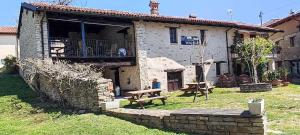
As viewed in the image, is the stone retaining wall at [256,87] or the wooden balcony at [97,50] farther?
the stone retaining wall at [256,87]

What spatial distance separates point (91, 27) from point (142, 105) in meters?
10.6

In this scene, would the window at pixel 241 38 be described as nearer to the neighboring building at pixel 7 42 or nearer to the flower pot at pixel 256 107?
the flower pot at pixel 256 107

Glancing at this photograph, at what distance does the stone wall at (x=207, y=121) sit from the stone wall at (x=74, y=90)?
1.91m

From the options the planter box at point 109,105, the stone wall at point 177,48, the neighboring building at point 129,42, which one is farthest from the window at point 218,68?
the planter box at point 109,105

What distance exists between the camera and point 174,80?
22234mm

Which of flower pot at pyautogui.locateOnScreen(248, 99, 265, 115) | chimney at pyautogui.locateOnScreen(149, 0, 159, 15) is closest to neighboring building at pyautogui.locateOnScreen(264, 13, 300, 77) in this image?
chimney at pyautogui.locateOnScreen(149, 0, 159, 15)

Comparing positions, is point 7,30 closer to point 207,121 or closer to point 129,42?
point 129,42

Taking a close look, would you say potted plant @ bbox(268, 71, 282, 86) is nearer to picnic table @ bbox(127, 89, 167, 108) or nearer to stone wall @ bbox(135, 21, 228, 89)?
stone wall @ bbox(135, 21, 228, 89)

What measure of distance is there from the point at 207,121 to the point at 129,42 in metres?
13.6

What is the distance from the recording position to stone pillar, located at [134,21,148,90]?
20.3 m

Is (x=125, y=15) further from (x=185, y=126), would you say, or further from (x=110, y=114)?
(x=185, y=126)

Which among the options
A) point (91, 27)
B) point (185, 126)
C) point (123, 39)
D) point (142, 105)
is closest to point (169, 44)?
point (123, 39)

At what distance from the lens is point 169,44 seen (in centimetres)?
2197

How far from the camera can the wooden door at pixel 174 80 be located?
22.0 meters
